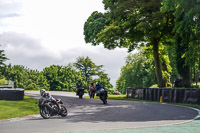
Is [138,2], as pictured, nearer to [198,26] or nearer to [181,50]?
[181,50]

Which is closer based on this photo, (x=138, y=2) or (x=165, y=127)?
(x=165, y=127)

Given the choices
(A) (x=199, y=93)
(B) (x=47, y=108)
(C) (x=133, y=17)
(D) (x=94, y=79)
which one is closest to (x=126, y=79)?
(D) (x=94, y=79)

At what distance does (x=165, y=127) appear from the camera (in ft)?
36.4

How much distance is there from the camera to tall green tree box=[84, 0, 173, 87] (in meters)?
33.1

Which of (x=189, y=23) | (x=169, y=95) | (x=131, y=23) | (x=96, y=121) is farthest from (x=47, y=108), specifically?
(x=131, y=23)

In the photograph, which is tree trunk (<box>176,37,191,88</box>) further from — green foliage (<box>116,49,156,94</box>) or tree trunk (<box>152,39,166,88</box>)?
green foliage (<box>116,49,156,94</box>)

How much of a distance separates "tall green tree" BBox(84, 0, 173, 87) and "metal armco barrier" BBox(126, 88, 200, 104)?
6626 mm

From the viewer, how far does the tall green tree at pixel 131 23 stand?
33.1m

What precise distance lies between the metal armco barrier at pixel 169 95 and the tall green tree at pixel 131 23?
6626 millimetres

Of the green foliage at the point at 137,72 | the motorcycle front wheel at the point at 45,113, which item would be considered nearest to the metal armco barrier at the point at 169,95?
the motorcycle front wheel at the point at 45,113

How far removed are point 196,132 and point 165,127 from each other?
1449 millimetres

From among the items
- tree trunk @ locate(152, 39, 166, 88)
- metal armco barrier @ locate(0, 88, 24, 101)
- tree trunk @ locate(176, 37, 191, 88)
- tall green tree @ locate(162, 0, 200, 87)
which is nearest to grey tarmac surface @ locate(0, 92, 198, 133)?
tall green tree @ locate(162, 0, 200, 87)

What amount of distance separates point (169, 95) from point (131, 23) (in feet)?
35.5

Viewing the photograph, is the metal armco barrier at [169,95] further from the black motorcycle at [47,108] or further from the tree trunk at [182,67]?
the black motorcycle at [47,108]
